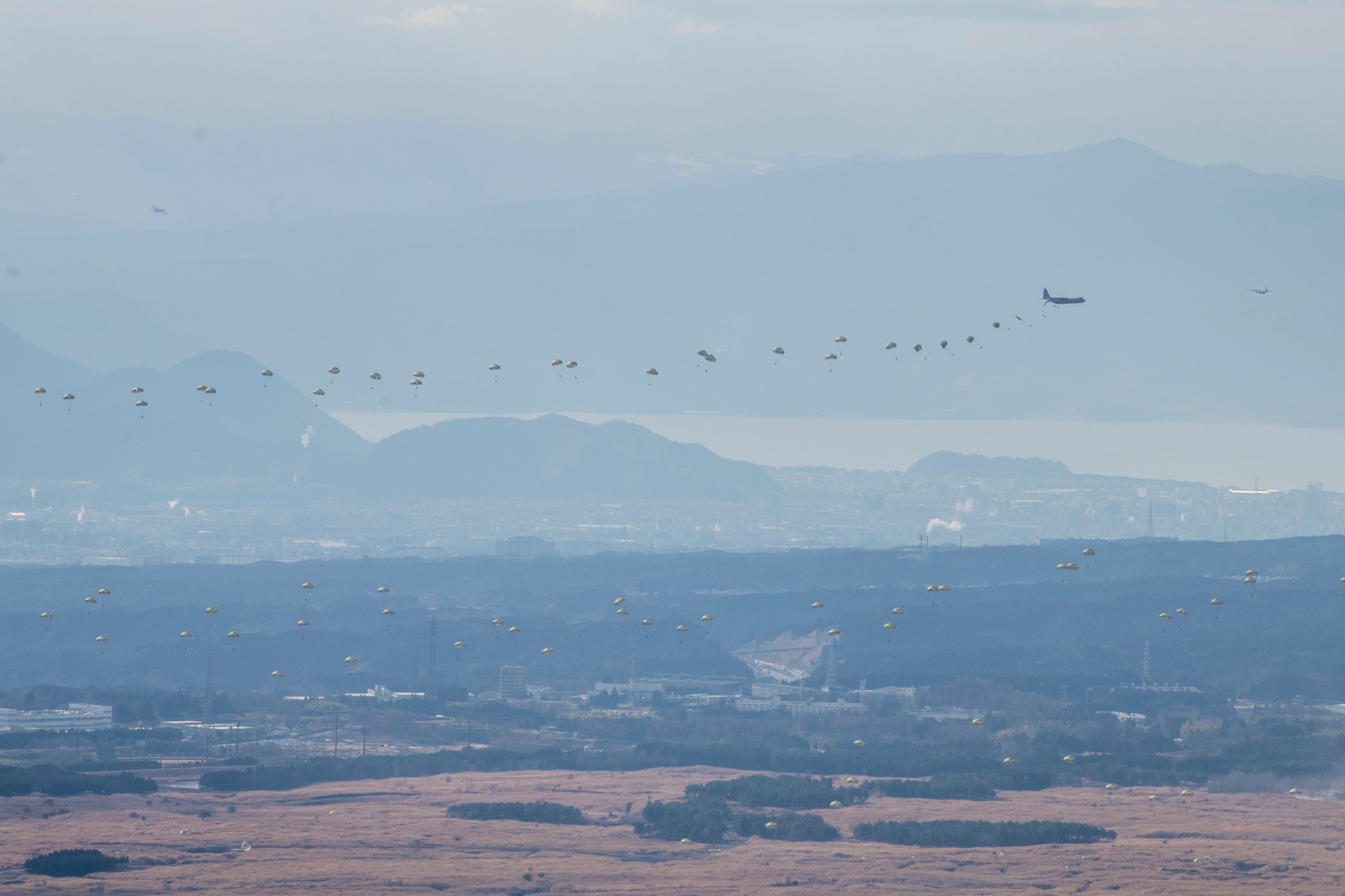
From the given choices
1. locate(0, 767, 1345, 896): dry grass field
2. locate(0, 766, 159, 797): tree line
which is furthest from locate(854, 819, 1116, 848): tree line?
locate(0, 766, 159, 797): tree line

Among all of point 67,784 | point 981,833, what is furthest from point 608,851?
point 67,784

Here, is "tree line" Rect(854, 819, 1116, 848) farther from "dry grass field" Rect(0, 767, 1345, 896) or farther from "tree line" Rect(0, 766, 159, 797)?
"tree line" Rect(0, 766, 159, 797)

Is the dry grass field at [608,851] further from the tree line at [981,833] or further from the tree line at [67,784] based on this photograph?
the tree line at [67,784]

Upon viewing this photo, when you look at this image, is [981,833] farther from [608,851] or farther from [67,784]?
[67,784]

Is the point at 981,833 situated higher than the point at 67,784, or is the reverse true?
the point at 67,784

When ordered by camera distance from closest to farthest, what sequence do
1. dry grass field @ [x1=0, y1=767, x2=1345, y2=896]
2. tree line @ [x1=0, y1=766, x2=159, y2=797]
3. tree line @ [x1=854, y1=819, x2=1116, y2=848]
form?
dry grass field @ [x1=0, y1=767, x2=1345, y2=896], tree line @ [x1=854, y1=819, x2=1116, y2=848], tree line @ [x1=0, y1=766, x2=159, y2=797]

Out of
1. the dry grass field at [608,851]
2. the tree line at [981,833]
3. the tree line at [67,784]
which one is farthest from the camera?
the tree line at [67,784]

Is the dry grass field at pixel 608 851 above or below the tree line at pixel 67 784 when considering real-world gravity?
below

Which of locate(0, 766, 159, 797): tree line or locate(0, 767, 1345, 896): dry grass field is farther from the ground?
locate(0, 766, 159, 797): tree line

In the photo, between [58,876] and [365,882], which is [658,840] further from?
[58,876]

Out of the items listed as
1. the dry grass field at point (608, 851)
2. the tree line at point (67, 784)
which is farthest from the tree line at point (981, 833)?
the tree line at point (67, 784)
